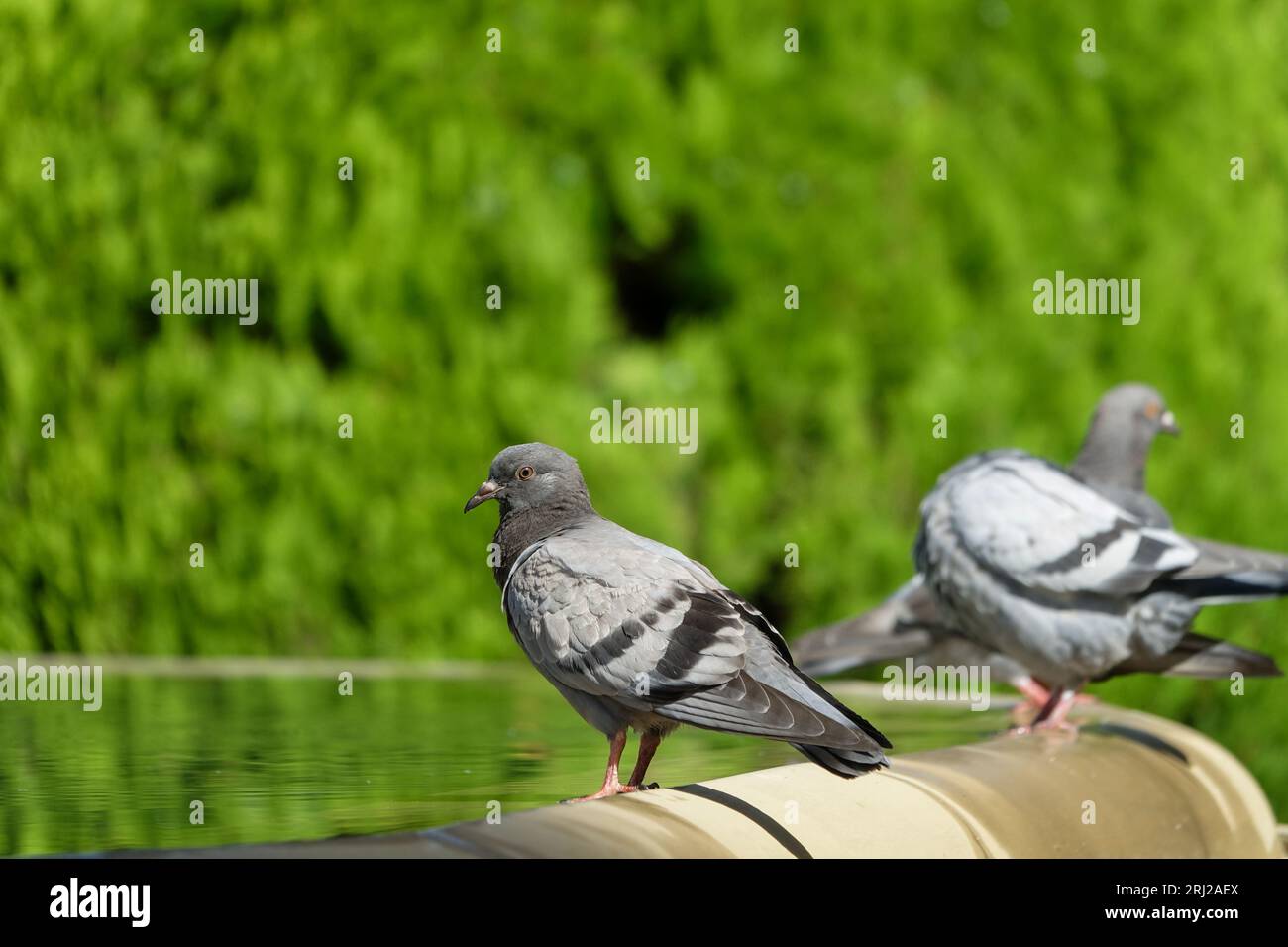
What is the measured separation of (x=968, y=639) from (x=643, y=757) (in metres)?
1.93

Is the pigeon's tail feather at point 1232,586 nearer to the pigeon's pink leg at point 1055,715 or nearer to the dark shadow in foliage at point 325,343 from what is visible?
the pigeon's pink leg at point 1055,715

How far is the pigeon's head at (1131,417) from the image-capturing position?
5059 mm

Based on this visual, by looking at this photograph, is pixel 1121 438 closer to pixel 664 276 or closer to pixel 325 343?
pixel 664 276

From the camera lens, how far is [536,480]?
3678 millimetres

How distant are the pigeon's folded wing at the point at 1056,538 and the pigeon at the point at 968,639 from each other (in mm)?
364

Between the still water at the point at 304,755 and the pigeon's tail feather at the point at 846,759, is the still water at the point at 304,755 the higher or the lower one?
the lower one

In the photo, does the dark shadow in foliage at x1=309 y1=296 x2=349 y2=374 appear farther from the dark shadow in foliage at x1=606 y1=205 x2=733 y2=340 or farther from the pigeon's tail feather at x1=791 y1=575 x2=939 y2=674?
the pigeon's tail feather at x1=791 y1=575 x2=939 y2=674

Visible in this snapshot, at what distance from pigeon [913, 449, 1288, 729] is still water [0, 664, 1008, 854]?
334 mm

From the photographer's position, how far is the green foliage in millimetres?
6938

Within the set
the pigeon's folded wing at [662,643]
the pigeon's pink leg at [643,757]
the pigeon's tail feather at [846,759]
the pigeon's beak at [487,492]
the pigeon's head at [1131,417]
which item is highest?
the pigeon's head at [1131,417]

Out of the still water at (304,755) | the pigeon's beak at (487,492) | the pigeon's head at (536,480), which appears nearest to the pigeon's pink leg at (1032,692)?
the still water at (304,755)
